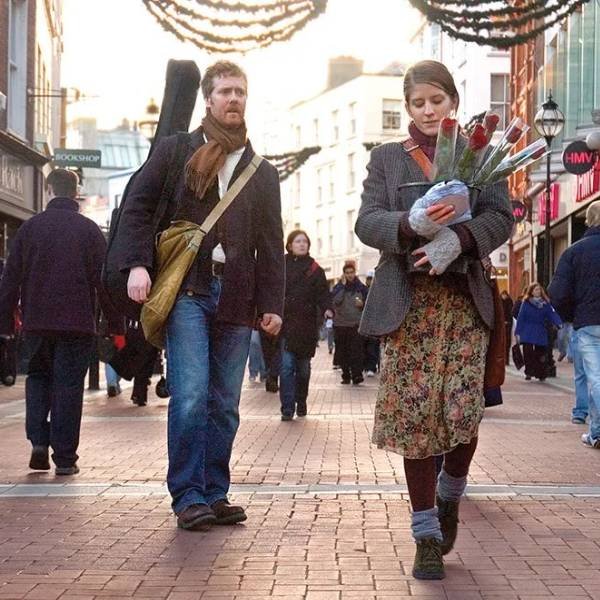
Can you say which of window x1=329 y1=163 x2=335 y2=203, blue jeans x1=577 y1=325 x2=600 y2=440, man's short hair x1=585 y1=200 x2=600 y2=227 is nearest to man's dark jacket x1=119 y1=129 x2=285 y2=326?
blue jeans x1=577 y1=325 x2=600 y2=440

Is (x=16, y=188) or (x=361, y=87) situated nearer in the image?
(x=16, y=188)

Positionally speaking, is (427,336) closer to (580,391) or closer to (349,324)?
(580,391)

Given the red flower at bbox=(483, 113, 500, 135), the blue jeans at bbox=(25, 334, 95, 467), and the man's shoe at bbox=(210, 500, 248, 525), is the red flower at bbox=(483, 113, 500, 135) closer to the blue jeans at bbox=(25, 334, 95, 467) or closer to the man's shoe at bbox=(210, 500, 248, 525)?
the man's shoe at bbox=(210, 500, 248, 525)

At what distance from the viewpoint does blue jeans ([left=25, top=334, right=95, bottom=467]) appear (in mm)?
8141

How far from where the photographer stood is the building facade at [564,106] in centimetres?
2893

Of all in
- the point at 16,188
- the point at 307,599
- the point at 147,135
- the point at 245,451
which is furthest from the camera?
the point at 147,135

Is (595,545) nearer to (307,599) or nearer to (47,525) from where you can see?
(307,599)

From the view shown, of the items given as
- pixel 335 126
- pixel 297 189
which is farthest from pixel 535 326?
pixel 297 189

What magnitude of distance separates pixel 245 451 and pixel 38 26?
18.6 m

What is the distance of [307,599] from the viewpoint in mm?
4590

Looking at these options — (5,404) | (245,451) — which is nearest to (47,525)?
(245,451)

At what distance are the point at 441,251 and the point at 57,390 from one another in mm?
3862

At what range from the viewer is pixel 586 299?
34.7ft

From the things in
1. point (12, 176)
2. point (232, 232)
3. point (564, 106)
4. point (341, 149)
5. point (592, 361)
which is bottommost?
point (592, 361)
